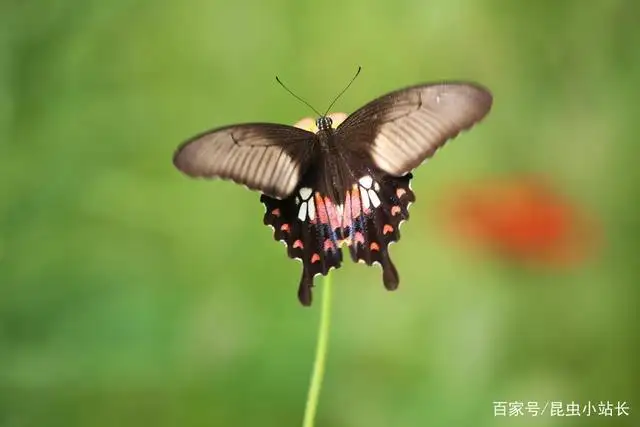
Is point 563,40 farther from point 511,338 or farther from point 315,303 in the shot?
point 315,303

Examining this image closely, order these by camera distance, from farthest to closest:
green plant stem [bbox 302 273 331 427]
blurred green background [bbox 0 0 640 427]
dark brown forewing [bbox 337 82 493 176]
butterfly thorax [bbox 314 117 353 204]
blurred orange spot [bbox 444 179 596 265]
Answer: blurred orange spot [bbox 444 179 596 265]
blurred green background [bbox 0 0 640 427]
butterfly thorax [bbox 314 117 353 204]
dark brown forewing [bbox 337 82 493 176]
green plant stem [bbox 302 273 331 427]

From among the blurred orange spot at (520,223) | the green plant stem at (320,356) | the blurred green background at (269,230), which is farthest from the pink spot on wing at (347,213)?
the blurred orange spot at (520,223)

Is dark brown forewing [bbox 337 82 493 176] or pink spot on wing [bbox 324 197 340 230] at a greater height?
dark brown forewing [bbox 337 82 493 176]

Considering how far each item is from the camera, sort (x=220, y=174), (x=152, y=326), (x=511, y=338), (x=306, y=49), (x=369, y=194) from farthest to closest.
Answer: (x=306, y=49) → (x=511, y=338) → (x=152, y=326) → (x=369, y=194) → (x=220, y=174)

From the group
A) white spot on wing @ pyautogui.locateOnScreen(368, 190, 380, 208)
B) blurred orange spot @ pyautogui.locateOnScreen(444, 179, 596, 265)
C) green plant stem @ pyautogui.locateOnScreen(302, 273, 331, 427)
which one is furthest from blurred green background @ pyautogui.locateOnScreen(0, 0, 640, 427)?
green plant stem @ pyautogui.locateOnScreen(302, 273, 331, 427)

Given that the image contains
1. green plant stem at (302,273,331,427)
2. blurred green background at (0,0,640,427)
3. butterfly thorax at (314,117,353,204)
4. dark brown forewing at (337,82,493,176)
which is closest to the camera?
green plant stem at (302,273,331,427)

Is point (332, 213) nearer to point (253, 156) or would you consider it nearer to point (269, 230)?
point (253, 156)

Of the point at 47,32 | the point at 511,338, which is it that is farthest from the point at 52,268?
the point at 511,338

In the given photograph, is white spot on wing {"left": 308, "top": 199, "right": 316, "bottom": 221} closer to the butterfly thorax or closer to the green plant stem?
the butterfly thorax
